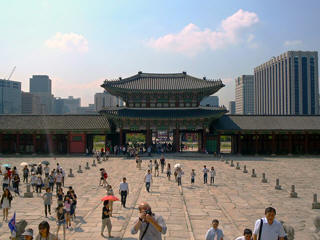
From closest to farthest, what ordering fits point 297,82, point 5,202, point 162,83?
point 5,202
point 162,83
point 297,82

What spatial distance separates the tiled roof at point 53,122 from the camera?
4203cm

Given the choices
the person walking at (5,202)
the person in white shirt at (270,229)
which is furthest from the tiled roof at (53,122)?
the person in white shirt at (270,229)

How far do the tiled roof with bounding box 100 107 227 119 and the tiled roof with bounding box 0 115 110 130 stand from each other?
2.70m

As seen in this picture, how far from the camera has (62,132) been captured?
41906 mm

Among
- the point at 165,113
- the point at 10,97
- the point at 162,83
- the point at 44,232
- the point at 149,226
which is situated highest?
the point at 10,97

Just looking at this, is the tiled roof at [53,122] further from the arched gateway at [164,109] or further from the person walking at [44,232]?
the person walking at [44,232]

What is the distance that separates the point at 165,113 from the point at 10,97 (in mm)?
150797

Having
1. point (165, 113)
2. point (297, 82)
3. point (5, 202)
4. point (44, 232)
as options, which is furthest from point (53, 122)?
point (297, 82)

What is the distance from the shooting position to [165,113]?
138ft

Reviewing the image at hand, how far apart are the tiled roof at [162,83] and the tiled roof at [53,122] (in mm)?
5600

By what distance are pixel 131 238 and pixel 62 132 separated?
1358 inches

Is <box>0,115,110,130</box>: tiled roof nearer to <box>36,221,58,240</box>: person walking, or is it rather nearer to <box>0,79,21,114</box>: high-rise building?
<box>36,221,58,240</box>: person walking

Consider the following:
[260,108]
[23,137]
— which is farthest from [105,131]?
[260,108]

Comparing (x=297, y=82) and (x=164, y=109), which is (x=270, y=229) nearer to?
(x=164, y=109)
